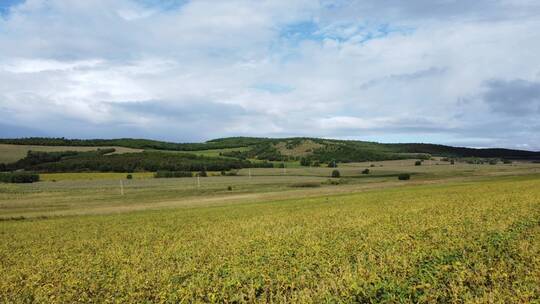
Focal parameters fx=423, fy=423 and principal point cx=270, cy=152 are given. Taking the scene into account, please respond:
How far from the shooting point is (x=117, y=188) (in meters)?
92.7

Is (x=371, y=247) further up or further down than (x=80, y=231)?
further up

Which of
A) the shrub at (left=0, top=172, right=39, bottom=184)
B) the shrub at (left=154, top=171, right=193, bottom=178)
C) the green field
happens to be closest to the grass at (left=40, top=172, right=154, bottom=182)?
the shrub at (left=154, top=171, right=193, bottom=178)

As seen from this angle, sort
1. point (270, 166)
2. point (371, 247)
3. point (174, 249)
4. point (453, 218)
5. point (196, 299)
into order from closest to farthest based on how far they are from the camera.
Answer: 1. point (196, 299)
2. point (371, 247)
3. point (174, 249)
4. point (453, 218)
5. point (270, 166)

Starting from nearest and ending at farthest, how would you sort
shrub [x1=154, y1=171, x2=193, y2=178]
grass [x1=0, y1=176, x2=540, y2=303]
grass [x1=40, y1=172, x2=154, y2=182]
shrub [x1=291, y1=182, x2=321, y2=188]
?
grass [x1=0, y1=176, x2=540, y2=303] < shrub [x1=291, y1=182, x2=321, y2=188] < grass [x1=40, y1=172, x2=154, y2=182] < shrub [x1=154, y1=171, x2=193, y2=178]

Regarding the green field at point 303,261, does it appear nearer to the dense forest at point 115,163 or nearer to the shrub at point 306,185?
the shrub at point 306,185

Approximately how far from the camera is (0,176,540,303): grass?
33.6ft

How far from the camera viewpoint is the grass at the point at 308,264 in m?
10.2

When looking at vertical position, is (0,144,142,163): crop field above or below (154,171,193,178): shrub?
above

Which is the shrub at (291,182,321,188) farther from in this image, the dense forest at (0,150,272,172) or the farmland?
the farmland

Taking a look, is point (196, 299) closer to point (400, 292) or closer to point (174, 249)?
point (400, 292)

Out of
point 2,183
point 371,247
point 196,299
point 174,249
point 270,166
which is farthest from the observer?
point 270,166

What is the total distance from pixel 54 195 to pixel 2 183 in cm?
2937

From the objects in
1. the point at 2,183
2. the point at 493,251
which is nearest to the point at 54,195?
the point at 2,183

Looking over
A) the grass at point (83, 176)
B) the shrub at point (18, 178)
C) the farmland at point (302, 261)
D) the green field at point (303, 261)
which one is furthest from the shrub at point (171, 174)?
the green field at point (303, 261)
